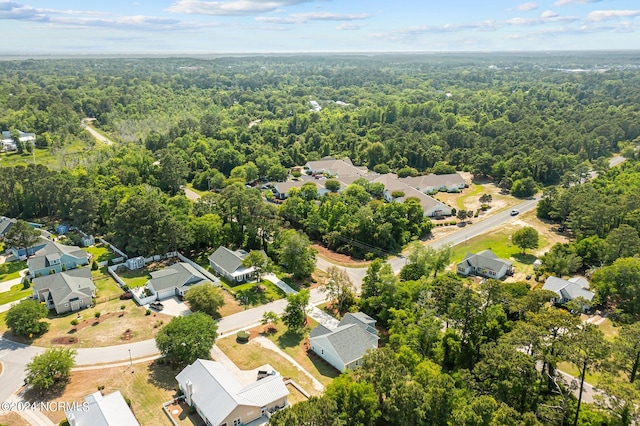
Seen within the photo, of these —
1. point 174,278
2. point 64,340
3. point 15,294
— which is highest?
point 174,278

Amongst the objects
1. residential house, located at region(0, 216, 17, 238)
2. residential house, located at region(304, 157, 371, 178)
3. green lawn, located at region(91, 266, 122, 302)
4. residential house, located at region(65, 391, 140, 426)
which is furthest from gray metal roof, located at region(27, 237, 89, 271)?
residential house, located at region(304, 157, 371, 178)

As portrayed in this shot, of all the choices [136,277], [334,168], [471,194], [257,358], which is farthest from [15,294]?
[471,194]

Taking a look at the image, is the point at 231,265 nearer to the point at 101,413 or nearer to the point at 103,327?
the point at 103,327

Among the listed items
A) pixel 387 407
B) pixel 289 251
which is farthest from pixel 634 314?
pixel 289 251

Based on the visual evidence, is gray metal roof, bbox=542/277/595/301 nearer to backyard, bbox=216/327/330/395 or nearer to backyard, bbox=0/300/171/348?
backyard, bbox=216/327/330/395

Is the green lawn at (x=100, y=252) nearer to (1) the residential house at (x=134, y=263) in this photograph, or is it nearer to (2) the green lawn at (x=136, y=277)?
(1) the residential house at (x=134, y=263)

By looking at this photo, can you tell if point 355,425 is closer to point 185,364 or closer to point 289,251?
point 185,364
